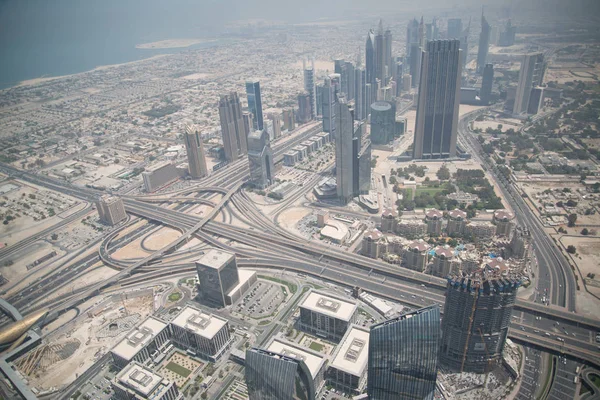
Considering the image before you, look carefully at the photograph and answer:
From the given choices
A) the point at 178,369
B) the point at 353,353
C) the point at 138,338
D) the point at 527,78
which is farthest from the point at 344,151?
the point at 527,78

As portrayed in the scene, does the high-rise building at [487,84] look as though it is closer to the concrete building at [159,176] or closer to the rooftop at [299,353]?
the concrete building at [159,176]

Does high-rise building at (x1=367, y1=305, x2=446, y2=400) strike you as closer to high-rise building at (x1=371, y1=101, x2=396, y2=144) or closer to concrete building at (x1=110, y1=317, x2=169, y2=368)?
concrete building at (x1=110, y1=317, x2=169, y2=368)

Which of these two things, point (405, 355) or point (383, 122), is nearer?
point (405, 355)

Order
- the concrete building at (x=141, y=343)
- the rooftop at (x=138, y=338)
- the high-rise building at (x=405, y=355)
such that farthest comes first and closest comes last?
the rooftop at (x=138, y=338), the concrete building at (x=141, y=343), the high-rise building at (x=405, y=355)

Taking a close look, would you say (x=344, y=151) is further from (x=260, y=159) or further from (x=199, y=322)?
(x=199, y=322)

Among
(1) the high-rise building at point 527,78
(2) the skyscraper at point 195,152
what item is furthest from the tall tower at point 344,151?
(1) the high-rise building at point 527,78

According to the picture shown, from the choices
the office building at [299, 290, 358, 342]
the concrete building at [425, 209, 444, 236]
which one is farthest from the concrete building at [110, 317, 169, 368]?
the concrete building at [425, 209, 444, 236]
